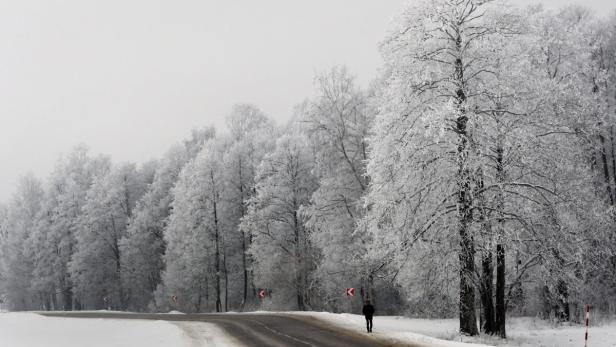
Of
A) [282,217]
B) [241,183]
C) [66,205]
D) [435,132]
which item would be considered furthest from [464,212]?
[66,205]

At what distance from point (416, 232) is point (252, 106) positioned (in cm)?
4227

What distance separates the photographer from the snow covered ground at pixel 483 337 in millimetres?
16984

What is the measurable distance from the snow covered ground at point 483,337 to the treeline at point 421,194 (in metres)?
1.00

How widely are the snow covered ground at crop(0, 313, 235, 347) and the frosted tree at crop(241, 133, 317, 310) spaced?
12900mm

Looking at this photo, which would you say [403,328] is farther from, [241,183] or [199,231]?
[199,231]

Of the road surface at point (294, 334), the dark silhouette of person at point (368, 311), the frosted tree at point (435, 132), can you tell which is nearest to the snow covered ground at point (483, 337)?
the dark silhouette of person at point (368, 311)

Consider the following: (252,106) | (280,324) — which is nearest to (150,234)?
(252,106)

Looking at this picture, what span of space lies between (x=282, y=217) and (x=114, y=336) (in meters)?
19.2

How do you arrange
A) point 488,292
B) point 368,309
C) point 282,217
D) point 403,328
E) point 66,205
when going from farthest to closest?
point 66,205 → point 282,217 → point 403,328 → point 368,309 → point 488,292

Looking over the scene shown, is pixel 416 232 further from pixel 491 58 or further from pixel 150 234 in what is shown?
pixel 150 234

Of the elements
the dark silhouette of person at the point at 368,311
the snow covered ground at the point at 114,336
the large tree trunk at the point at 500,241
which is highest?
the large tree trunk at the point at 500,241

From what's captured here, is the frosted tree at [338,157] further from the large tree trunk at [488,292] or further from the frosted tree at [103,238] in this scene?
the frosted tree at [103,238]

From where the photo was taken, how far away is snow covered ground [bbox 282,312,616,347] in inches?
669

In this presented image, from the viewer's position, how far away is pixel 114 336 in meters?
22.8
